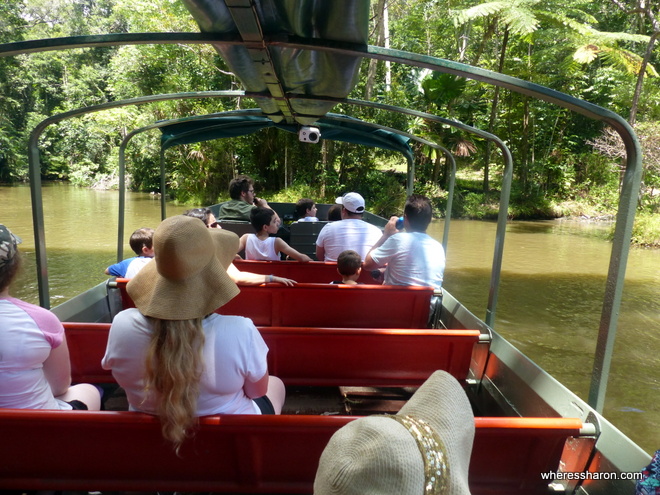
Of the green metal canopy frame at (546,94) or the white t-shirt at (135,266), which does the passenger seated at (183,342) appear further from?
the white t-shirt at (135,266)

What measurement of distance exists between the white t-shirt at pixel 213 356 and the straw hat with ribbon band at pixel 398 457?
1154 mm

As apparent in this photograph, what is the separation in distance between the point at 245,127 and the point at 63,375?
17.1 ft

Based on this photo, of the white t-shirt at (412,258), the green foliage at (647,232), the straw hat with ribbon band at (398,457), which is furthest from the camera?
the green foliage at (647,232)

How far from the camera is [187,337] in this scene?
1655mm

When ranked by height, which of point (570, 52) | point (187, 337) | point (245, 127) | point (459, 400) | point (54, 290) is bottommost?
point (54, 290)

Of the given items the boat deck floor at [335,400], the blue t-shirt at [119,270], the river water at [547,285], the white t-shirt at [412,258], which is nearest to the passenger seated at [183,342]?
the boat deck floor at [335,400]

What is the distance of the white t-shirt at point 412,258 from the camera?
3705 mm

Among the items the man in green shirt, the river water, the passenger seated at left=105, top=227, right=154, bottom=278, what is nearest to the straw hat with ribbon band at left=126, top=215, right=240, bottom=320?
the river water

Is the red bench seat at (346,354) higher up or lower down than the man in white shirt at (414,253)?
lower down

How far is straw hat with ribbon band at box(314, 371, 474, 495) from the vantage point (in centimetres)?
58

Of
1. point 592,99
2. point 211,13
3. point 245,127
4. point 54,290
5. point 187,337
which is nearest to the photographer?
point 187,337

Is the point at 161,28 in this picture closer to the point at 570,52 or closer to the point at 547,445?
the point at 570,52

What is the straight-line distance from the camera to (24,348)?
1.73 m

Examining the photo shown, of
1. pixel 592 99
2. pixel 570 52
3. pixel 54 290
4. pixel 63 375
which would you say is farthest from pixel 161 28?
pixel 63 375
